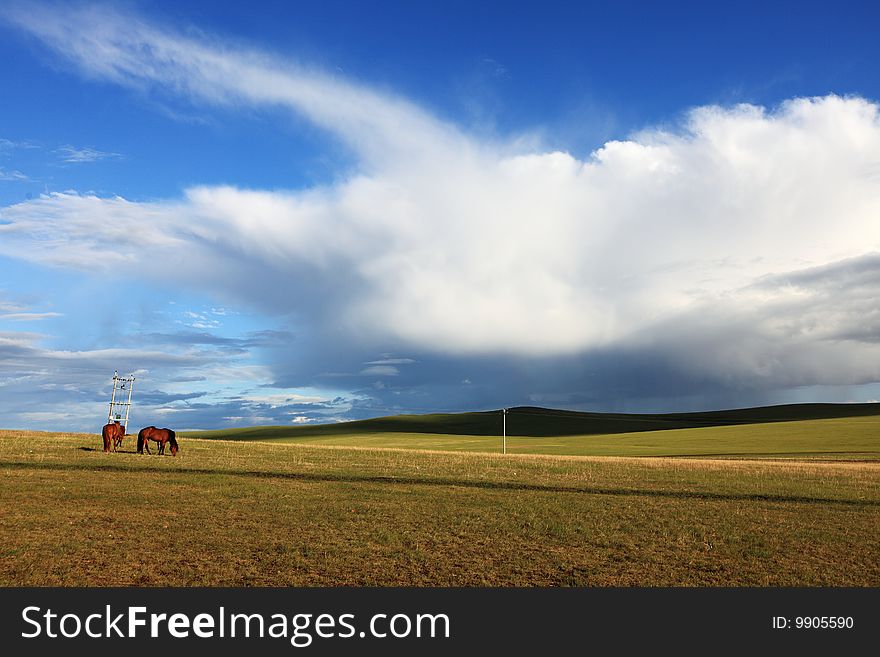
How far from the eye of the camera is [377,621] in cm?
1010

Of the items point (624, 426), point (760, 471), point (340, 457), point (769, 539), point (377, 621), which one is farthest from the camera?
point (624, 426)

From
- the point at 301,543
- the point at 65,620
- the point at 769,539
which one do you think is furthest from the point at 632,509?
the point at 65,620

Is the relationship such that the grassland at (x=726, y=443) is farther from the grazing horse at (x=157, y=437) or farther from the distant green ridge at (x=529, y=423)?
the grazing horse at (x=157, y=437)

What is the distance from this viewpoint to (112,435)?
4381 centimetres

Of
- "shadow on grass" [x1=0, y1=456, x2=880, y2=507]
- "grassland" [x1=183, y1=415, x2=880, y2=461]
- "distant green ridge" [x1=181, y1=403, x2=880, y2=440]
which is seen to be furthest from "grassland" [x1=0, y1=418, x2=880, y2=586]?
"distant green ridge" [x1=181, y1=403, x2=880, y2=440]

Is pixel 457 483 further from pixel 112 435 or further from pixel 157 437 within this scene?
pixel 112 435

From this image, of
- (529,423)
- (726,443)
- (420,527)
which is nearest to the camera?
(420,527)

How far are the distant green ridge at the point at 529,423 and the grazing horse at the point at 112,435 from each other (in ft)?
282

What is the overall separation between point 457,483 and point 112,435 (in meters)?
27.5

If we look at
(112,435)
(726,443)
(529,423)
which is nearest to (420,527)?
(112,435)

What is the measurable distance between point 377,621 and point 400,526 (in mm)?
7926

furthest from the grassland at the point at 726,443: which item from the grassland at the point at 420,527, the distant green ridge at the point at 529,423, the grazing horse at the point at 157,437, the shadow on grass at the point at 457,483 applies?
the grazing horse at the point at 157,437

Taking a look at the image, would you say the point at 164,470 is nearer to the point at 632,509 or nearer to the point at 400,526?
the point at 400,526

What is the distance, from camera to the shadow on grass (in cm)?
2623
